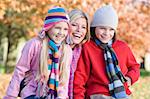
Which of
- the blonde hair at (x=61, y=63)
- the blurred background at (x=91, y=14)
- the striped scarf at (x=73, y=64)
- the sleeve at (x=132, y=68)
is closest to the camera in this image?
the blonde hair at (x=61, y=63)

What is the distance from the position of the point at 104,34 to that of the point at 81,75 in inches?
19.5

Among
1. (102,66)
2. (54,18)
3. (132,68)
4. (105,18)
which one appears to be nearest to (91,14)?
(132,68)

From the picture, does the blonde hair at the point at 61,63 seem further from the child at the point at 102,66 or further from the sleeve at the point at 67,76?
the child at the point at 102,66

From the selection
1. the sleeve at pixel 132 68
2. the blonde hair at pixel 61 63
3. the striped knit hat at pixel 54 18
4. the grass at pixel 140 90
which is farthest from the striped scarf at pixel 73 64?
the grass at pixel 140 90

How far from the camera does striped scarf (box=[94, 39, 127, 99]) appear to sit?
4848 mm

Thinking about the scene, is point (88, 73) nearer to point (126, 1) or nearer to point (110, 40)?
point (110, 40)

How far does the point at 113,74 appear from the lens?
4.85m

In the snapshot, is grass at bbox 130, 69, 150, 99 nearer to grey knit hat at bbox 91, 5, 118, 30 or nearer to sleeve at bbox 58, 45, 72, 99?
grey knit hat at bbox 91, 5, 118, 30

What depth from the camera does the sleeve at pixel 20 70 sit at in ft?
15.2

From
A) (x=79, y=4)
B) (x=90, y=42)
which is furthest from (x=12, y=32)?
(x=90, y=42)

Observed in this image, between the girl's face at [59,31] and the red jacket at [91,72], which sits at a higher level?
the girl's face at [59,31]

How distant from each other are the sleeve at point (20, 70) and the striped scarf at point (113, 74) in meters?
0.81

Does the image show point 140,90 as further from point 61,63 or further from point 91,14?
point 61,63

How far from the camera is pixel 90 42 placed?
500 centimetres
